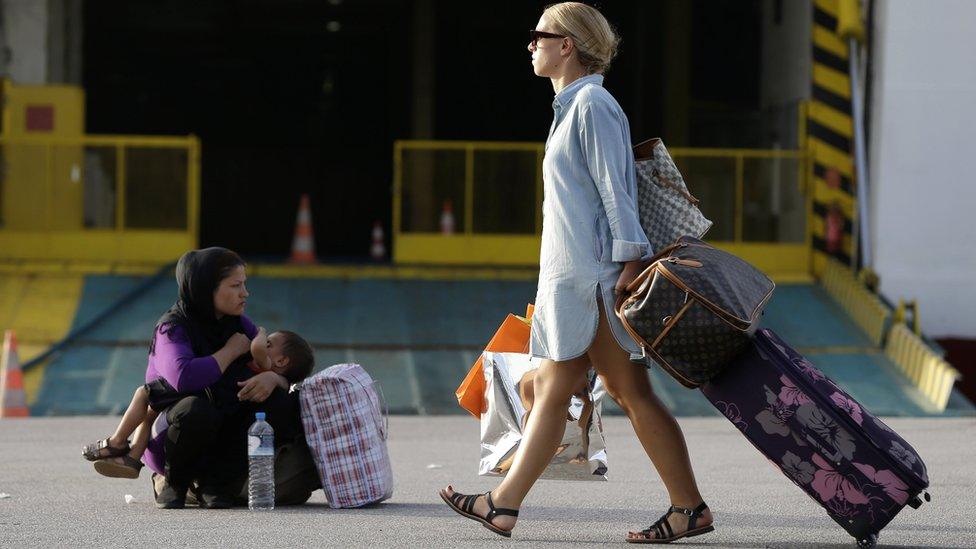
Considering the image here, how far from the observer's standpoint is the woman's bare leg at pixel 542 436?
5727mm

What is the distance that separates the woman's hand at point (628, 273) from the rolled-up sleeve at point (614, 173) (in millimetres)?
20

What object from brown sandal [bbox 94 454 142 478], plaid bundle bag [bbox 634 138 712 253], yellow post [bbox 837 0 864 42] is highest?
yellow post [bbox 837 0 864 42]

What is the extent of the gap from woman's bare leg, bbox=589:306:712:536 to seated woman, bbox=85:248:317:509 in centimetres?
160

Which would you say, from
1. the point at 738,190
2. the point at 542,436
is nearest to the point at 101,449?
the point at 542,436

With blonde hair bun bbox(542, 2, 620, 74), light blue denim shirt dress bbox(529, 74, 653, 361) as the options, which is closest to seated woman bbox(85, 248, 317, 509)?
light blue denim shirt dress bbox(529, 74, 653, 361)

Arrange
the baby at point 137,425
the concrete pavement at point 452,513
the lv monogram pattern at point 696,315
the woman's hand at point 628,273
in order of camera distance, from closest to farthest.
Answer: the lv monogram pattern at point 696,315, the woman's hand at point 628,273, the concrete pavement at point 452,513, the baby at point 137,425

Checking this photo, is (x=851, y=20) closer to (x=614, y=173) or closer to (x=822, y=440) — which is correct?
(x=614, y=173)

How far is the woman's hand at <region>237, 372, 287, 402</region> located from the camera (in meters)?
6.59

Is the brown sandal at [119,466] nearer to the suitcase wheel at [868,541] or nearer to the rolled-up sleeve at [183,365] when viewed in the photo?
the rolled-up sleeve at [183,365]

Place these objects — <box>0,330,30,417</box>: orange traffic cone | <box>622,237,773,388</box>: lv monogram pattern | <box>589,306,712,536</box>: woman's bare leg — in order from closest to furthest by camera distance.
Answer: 1. <box>622,237,773,388</box>: lv monogram pattern
2. <box>589,306,712,536</box>: woman's bare leg
3. <box>0,330,30,417</box>: orange traffic cone

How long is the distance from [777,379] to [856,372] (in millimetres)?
8976

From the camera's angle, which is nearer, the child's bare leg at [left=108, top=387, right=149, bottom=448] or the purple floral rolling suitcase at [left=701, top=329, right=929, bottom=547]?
the purple floral rolling suitcase at [left=701, top=329, right=929, bottom=547]

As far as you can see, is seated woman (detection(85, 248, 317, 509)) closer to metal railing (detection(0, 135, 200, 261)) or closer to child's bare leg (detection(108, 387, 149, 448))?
child's bare leg (detection(108, 387, 149, 448))

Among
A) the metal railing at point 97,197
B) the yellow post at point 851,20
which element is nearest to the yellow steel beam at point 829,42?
the yellow post at point 851,20
